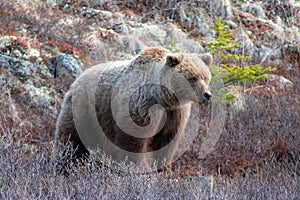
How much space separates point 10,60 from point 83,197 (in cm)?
462

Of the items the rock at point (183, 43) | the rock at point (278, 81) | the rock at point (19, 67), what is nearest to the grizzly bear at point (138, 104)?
the rock at point (19, 67)

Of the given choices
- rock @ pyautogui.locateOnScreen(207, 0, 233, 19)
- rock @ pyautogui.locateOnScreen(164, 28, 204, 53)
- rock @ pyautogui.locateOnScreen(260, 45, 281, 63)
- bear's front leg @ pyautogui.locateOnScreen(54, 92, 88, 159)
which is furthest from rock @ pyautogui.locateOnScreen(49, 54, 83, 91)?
rock @ pyautogui.locateOnScreen(207, 0, 233, 19)

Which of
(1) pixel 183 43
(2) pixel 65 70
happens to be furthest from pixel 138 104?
(1) pixel 183 43

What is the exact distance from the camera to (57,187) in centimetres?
→ 306

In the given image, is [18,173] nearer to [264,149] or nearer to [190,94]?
[190,94]

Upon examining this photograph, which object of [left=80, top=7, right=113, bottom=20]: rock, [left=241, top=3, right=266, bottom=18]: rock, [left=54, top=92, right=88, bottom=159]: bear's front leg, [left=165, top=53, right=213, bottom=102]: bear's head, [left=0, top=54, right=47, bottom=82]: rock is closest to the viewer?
[left=165, top=53, right=213, bottom=102]: bear's head

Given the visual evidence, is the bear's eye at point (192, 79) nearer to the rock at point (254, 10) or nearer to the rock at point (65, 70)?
the rock at point (65, 70)

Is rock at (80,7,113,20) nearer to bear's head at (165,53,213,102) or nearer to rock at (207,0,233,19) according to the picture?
rock at (207,0,233,19)

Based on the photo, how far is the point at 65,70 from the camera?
7.32m

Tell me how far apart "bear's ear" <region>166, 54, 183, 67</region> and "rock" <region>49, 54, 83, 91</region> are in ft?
9.87

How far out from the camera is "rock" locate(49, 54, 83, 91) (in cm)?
725

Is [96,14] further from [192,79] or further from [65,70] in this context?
[192,79]

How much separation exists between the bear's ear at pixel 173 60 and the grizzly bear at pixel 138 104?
0.01 m

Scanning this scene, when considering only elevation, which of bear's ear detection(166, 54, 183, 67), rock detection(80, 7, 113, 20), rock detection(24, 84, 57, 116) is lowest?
rock detection(24, 84, 57, 116)
